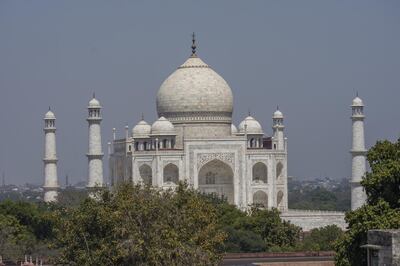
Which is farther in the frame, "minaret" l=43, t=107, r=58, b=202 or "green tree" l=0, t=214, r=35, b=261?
"minaret" l=43, t=107, r=58, b=202

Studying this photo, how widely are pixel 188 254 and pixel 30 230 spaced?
22649 millimetres

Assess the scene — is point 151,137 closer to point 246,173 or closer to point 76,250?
point 246,173

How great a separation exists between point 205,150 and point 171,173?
209 cm

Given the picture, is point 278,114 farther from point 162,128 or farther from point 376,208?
point 376,208

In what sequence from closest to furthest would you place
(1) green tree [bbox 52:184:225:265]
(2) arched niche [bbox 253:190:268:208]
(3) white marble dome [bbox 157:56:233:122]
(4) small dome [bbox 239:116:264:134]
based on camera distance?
(1) green tree [bbox 52:184:225:265] → (2) arched niche [bbox 253:190:268:208] → (3) white marble dome [bbox 157:56:233:122] → (4) small dome [bbox 239:116:264:134]

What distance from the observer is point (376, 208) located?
24.9 metres

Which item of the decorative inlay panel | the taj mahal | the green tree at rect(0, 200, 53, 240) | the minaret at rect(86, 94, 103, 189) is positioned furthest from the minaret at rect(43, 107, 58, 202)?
the green tree at rect(0, 200, 53, 240)

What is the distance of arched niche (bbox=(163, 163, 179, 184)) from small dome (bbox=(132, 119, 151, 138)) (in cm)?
200

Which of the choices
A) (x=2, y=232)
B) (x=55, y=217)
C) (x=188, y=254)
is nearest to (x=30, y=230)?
(x=2, y=232)

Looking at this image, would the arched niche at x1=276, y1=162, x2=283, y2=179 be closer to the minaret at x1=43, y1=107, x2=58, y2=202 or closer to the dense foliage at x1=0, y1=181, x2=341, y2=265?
the minaret at x1=43, y1=107, x2=58, y2=202

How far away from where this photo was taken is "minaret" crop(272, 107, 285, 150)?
68188 mm

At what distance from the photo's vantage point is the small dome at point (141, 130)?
6444 centimetres

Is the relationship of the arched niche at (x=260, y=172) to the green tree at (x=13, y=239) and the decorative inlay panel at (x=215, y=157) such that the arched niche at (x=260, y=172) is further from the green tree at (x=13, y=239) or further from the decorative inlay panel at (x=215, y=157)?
the green tree at (x=13, y=239)

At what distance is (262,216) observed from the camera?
5119 centimetres
